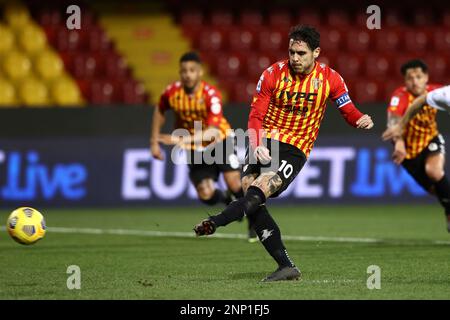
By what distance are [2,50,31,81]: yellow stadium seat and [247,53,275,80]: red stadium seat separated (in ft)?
14.0

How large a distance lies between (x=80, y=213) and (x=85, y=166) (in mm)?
987

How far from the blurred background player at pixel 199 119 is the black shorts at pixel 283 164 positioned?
12.7 feet

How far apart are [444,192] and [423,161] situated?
1.62ft

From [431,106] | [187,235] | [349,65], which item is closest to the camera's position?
[431,106]

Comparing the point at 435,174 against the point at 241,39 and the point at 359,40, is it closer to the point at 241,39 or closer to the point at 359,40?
the point at 359,40

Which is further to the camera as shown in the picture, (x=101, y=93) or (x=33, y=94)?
(x=101, y=93)

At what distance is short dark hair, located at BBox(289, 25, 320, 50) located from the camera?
8.01 meters

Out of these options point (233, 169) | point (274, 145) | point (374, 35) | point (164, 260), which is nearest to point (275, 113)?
point (274, 145)

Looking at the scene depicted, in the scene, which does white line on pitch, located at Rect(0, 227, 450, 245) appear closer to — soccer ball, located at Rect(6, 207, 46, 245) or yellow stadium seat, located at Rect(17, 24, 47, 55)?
soccer ball, located at Rect(6, 207, 46, 245)

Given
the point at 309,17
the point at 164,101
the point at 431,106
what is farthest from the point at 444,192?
the point at 309,17

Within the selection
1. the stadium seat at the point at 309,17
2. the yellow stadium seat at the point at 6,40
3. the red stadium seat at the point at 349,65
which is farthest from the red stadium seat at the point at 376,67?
the yellow stadium seat at the point at 6,40

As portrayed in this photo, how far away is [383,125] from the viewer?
17.1m

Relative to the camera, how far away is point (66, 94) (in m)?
19.1
